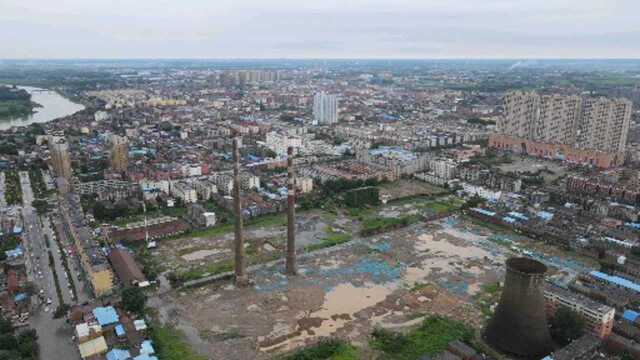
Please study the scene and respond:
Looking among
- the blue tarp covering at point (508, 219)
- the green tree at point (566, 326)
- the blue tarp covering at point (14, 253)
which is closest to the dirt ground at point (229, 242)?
the blue tarp covering at point (14, 253)

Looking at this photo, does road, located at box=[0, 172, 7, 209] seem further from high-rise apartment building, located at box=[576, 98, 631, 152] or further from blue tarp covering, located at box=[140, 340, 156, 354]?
high-rise apartment building, located at box=[576, 98, 631, 152]

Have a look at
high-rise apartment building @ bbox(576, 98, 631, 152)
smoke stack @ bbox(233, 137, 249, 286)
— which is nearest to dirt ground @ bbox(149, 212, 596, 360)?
smoke stack @ bbox(233, 137, 249, 286)

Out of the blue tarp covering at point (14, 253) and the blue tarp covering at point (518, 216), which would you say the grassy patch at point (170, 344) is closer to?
the blue tarp covering at point (14, 253)

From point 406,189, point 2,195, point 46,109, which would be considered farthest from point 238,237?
point 46,109

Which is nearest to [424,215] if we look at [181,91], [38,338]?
[38,338]

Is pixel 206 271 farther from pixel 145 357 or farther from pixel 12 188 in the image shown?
pixel 12 188
